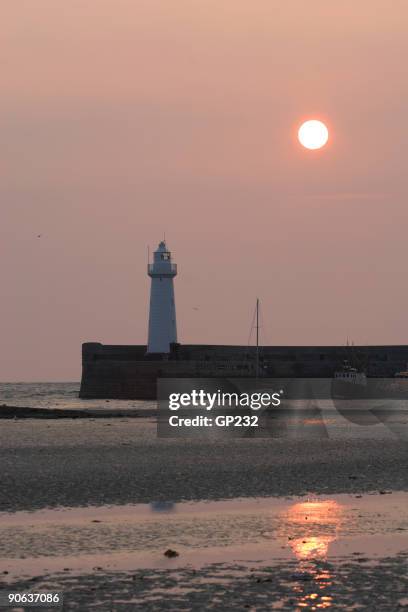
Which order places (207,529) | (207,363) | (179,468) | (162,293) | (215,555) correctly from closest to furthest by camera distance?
(215,555) < (207,529) < (179,468) < (162,293) < (207,363)

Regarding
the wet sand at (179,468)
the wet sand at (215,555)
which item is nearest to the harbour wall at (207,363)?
the wet sand at (179,468)

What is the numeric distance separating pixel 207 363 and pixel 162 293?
16324 millimetres

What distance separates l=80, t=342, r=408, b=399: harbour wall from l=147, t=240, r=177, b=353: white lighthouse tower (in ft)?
9.34

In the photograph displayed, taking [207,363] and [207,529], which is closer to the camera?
[207,529]

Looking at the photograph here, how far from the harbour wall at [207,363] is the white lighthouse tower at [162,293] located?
2.85 meters

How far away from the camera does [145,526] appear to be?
832 inches

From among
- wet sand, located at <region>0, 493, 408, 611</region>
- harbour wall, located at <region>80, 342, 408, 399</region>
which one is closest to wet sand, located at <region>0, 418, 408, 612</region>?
wet sand, located at <region>0, 493, 408, 611</region>

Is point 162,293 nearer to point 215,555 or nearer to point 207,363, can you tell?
point 207,363

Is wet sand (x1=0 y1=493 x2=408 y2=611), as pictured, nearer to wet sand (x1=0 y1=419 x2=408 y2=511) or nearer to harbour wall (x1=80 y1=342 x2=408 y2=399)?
wet sand (x1=0 y1=419 x2=408 y2=511)

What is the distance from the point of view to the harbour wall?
416 feet

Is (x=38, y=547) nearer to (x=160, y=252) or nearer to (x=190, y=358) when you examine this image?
(x=160, y=252)

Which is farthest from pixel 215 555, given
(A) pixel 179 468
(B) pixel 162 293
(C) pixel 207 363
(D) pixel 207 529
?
(C) pixel 207 363

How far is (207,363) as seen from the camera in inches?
5231

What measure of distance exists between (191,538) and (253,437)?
2896 centimetres
